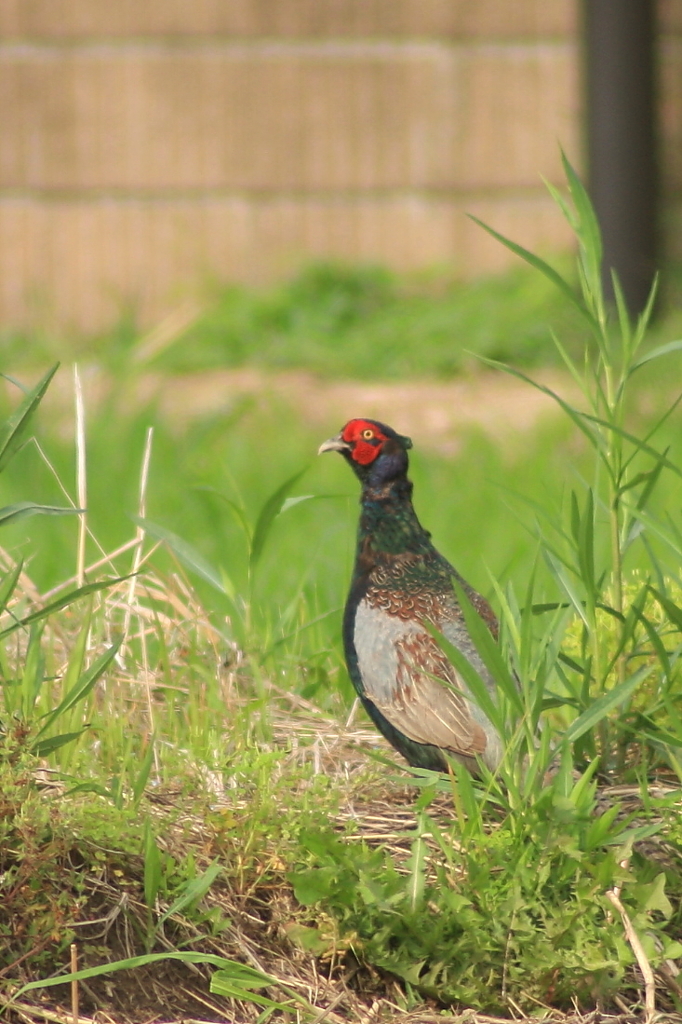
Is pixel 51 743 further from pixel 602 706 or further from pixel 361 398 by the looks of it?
pixel 361 398

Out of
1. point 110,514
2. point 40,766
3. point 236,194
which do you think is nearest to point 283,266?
point 236,194

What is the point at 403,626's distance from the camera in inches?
103

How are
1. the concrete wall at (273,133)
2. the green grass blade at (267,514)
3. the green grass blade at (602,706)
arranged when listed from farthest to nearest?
the concrete wall at (273,133), the green grass blade at (267,514), the green grass blade at (602,706)

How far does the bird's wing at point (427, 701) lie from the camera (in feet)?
8.16

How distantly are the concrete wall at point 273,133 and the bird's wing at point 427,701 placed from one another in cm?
562

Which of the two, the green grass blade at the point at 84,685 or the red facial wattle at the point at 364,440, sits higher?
the red facial wattle at the point at 364,440

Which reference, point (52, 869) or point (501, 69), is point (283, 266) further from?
point (52, 869)

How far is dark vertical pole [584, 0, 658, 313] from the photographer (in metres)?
7.14

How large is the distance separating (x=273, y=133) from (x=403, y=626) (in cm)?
584

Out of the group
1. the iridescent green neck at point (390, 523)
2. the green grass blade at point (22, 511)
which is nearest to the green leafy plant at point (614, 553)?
the iridescent green neck at point (390, 523)

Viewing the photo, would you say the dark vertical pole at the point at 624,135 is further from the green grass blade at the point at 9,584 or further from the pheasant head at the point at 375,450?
the green grass blade at the point at 9,584

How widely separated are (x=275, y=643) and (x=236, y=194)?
17.9 feet

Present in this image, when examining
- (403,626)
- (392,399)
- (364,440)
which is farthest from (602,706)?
(392,399)

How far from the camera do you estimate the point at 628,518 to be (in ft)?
8.72
